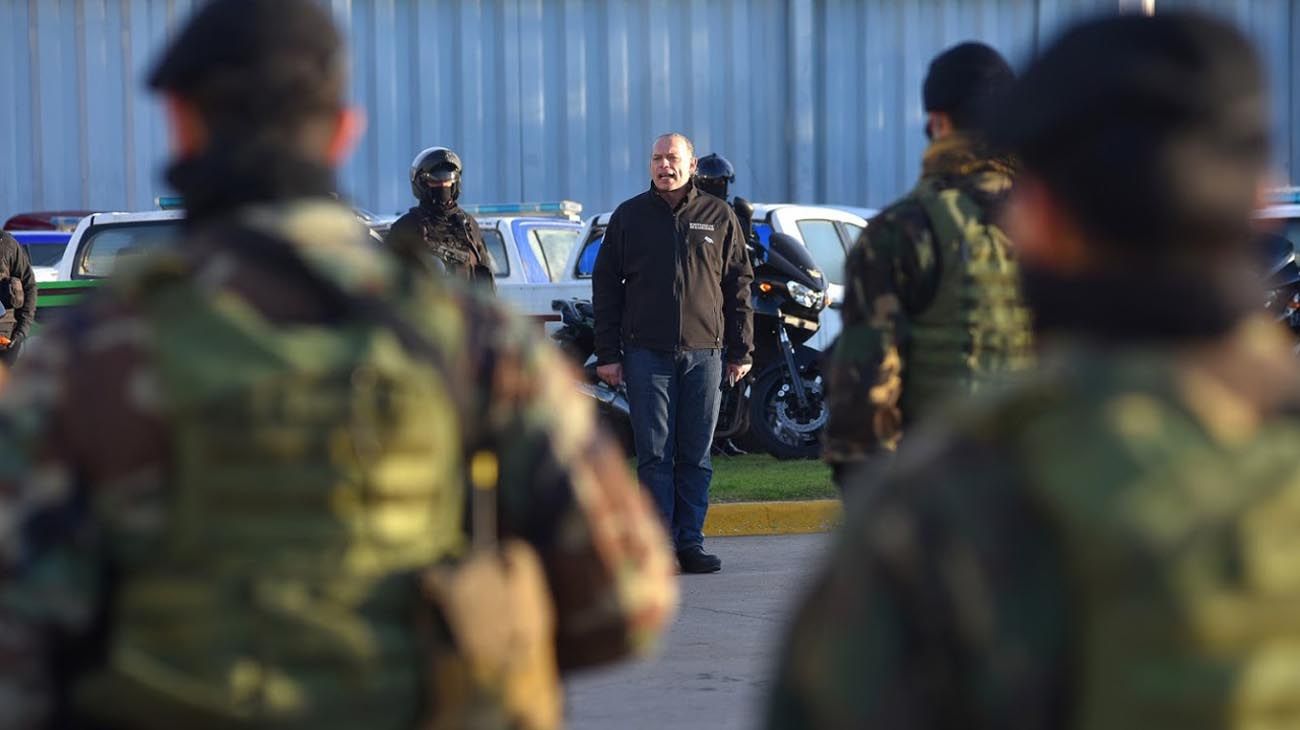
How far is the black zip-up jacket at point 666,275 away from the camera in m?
9.48

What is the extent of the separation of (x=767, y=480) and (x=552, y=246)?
12.5ft

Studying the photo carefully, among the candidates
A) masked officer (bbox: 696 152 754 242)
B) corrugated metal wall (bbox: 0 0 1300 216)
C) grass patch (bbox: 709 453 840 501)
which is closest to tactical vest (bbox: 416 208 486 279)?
grass patch (bbox: 709 453 840 501)

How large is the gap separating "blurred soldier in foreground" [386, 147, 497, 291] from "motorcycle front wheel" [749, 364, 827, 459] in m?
4.48

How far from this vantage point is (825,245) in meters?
15.9

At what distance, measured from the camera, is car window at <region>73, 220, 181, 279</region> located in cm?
1477

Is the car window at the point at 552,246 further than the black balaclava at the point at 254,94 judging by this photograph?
Yes

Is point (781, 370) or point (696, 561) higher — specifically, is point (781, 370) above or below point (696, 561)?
above

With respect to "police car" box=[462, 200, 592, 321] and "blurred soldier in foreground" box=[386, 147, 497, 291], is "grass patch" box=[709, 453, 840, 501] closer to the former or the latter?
"police car" box=[462, 200, 592, 321]

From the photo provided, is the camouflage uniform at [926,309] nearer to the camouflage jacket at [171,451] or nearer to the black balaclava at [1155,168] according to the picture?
the camouflage jacket at [171,451]

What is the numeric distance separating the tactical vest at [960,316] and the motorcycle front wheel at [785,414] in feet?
29.1

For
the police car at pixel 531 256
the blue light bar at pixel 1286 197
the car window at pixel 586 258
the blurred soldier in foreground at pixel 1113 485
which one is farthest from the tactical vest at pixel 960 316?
the blue light bar at pixel 1286 197

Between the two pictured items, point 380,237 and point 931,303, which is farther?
point 380,237

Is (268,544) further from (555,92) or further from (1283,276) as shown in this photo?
(555,92)

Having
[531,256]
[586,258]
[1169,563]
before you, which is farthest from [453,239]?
[1169,563]
